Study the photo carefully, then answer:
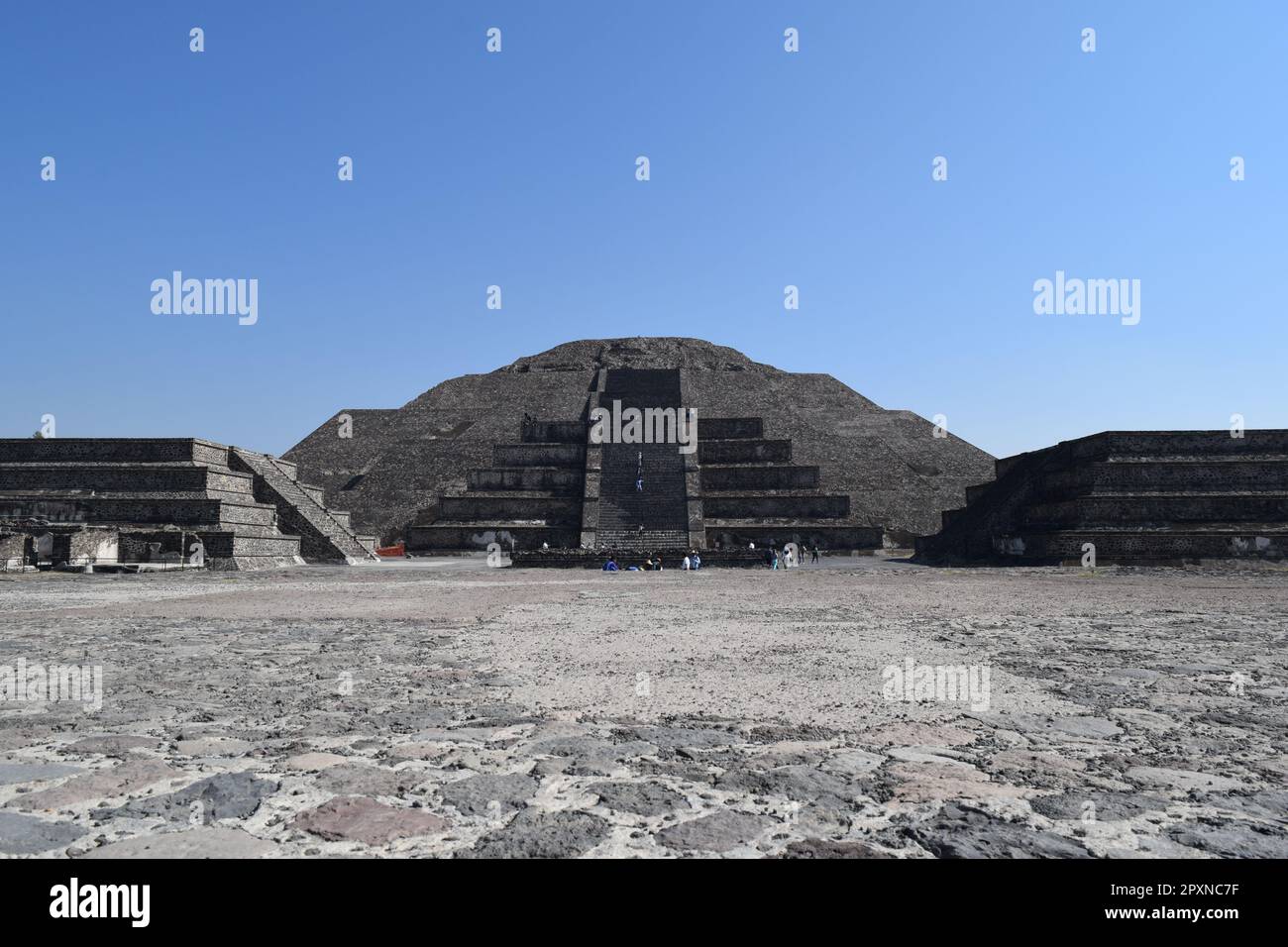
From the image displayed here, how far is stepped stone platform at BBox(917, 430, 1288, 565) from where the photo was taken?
19.8 m

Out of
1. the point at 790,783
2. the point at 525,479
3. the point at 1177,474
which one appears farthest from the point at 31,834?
the point at 525,479

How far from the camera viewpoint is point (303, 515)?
24547mm

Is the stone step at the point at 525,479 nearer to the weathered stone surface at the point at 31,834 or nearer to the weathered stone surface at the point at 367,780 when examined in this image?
the weathered stone surface at the point at 367,780

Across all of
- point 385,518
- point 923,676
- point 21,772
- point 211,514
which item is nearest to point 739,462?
point 385,518

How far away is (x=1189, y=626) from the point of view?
25.4 ft

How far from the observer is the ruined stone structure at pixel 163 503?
19.9 meters

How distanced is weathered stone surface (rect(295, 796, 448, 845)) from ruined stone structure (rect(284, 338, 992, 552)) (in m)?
24.1

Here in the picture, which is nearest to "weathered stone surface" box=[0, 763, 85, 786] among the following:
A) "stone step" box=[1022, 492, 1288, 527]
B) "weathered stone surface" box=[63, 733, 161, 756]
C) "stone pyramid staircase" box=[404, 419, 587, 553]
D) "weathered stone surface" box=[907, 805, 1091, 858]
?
"weathered stone surface" box=[63, 733, 161, 756]

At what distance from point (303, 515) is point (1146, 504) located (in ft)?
74.8

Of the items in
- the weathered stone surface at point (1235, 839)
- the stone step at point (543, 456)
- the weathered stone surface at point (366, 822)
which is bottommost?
the weathered stone surface at point (1235, 839)

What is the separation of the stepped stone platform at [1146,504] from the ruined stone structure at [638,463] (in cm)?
555

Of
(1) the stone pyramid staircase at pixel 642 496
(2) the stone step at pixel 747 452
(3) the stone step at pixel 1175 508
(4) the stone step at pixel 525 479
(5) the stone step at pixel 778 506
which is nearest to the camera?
(3) the stone step at pixel 1175 508

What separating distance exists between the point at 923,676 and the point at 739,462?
28.4m

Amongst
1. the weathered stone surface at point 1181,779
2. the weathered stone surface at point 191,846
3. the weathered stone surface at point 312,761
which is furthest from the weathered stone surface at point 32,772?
the weathered stone surface at point 1181,779
